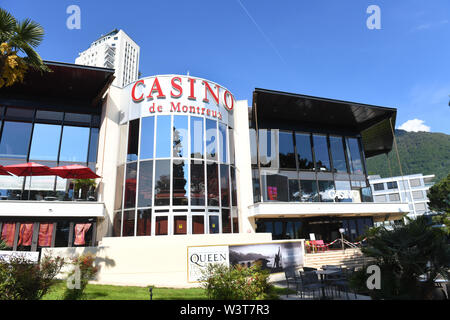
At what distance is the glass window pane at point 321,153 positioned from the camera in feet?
82.7

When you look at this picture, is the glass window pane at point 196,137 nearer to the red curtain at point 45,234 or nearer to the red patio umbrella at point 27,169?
the red patio umbrella at point 27,169

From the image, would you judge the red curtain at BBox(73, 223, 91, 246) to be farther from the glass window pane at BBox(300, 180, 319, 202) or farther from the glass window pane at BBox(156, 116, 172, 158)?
the glass window pane at BBox(300, 180, 319, 202)

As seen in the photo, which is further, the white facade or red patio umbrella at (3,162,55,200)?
the white facade

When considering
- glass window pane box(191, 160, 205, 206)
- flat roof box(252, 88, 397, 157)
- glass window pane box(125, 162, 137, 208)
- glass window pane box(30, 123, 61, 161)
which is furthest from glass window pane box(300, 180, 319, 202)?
glass window pane box(30, 123, 61, 161)

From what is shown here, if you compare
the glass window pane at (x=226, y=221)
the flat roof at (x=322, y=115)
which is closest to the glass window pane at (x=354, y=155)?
the flat roof at (x=322, y=115)

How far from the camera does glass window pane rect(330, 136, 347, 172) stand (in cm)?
2580

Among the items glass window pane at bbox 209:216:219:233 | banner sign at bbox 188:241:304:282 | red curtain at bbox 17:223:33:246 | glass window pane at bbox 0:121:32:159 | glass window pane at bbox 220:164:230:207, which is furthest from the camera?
glass window pane at bbox 0:121:32:159

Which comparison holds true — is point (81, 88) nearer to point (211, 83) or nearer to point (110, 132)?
point (110, 132)

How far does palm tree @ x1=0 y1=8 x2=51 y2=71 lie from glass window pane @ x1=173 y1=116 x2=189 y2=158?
8.49m

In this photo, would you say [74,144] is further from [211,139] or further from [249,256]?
[249,256]

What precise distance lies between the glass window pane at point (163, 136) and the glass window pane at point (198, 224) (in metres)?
4.32

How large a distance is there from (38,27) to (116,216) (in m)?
11.3

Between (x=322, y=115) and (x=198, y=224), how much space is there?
15.4 m
